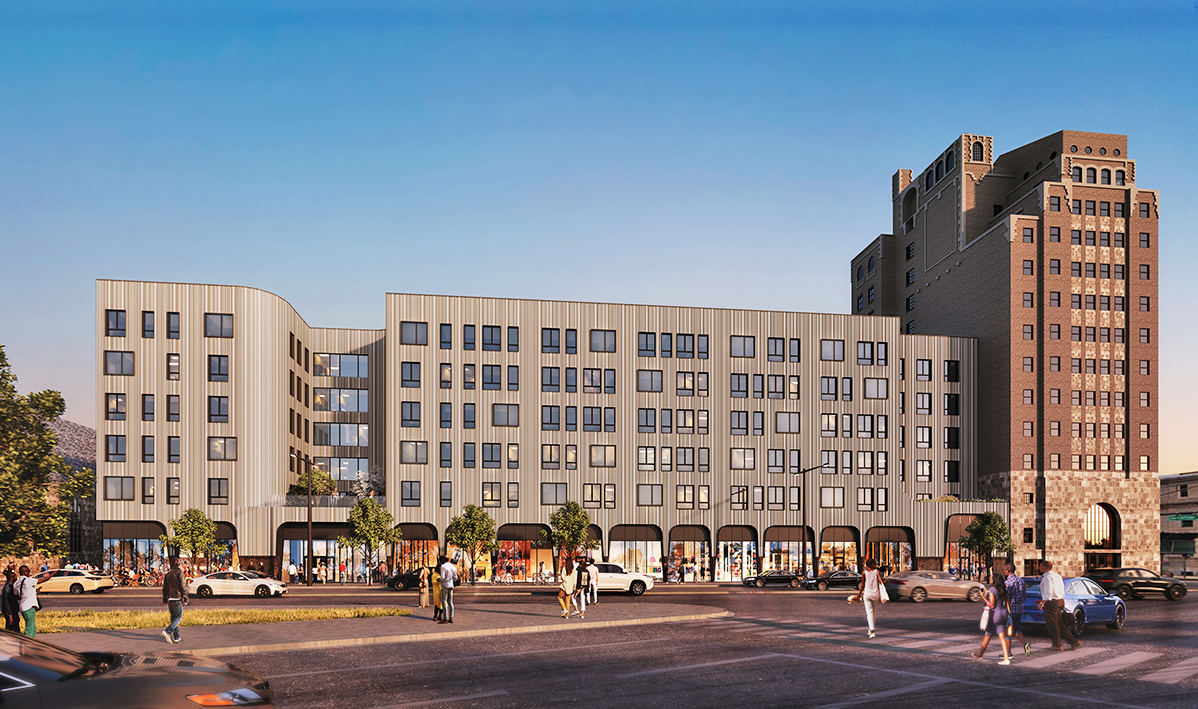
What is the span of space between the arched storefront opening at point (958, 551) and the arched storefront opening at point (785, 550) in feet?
36.5

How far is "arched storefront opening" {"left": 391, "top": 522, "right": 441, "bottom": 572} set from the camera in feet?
224

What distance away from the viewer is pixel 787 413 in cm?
7475

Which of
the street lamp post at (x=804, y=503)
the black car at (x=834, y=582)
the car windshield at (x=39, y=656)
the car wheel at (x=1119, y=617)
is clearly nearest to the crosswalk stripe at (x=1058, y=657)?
the car wheel at (x=1119, y=617)

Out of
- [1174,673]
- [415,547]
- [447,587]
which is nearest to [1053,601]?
[1174,673]

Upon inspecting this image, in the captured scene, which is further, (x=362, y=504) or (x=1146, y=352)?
(x=1146, y=352)

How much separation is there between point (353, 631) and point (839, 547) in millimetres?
56773

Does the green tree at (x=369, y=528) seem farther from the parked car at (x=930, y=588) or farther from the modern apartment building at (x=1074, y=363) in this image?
the modern apartment building at (x=1074, y=363)

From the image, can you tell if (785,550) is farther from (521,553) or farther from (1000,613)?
(1000,613)

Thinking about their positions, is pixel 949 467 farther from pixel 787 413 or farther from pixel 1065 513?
pixel 787 413

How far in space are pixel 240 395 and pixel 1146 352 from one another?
70008mm

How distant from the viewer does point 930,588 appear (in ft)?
138

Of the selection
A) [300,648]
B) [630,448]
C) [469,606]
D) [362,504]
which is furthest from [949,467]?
[300,648]

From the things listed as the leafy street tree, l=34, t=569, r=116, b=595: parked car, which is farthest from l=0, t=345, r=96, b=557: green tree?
the leafy street tree

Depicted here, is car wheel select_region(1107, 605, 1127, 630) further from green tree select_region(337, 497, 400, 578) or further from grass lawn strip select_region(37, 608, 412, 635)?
green tree select_region(337, 497, 400, 578)
